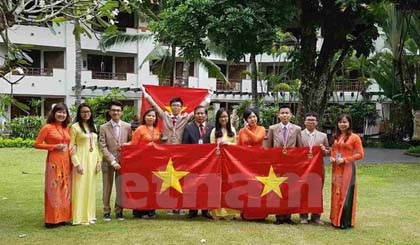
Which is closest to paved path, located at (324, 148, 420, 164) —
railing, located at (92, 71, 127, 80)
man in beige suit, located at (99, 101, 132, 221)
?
man in beige suit, located at (99, 101, 132, 221)

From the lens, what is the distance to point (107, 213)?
745cm

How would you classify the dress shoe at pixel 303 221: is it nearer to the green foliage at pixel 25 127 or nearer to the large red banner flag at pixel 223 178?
the large red banner flag at pixel 223 178

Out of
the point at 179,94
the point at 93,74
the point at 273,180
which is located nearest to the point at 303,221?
the point at 273,180

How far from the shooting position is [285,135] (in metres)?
7.26

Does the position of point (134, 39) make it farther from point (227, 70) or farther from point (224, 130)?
point (224, 130)

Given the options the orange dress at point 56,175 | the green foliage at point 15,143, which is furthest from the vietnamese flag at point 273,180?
the green foliage at point 15,143

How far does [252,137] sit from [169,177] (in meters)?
1.20

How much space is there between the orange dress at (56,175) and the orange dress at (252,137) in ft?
7.32

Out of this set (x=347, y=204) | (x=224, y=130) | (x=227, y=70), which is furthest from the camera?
(x=227, y=70)

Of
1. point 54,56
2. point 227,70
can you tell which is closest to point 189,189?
point 54,56

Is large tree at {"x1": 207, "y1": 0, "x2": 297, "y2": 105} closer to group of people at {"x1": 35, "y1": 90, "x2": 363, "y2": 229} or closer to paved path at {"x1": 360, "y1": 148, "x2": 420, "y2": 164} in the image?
group of people at {"x1": 35, "y1": 90, "x2": 363, "y2": 229}

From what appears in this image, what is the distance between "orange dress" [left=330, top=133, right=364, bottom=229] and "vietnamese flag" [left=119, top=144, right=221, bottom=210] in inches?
59.3

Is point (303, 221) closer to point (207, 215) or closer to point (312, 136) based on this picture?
point (312, 136)

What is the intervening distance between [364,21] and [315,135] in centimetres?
932
